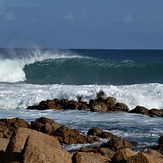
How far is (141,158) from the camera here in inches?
277

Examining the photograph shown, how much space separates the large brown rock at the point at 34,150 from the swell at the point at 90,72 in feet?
78.8

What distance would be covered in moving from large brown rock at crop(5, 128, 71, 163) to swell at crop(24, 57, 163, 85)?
24015mm

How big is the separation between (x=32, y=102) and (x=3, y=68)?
1633 cm

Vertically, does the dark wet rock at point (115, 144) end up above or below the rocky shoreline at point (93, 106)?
below

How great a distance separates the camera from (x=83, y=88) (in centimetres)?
2225

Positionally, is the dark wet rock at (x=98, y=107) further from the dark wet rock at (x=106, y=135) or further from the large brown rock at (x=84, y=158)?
the large brown rock at (x=84, y=158)

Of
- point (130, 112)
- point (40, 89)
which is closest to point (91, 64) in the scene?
point (40, 89)

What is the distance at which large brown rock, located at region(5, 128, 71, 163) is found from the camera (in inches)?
271

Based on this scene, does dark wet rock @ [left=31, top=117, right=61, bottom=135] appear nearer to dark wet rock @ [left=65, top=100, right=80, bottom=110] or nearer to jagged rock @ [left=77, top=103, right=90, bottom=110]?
jagged rock @ [left=77, top=103, right=90, bottom=110]

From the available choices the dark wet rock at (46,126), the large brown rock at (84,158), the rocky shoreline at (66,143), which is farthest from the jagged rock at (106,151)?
the dark wet rock at (46,126)

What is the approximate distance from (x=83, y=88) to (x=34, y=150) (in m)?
15.4

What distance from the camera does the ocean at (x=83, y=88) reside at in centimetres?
1435

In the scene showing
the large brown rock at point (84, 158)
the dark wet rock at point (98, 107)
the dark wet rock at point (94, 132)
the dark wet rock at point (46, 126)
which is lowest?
the large brown rock at point (84, 158)

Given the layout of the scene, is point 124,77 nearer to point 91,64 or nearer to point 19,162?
point 91,64
